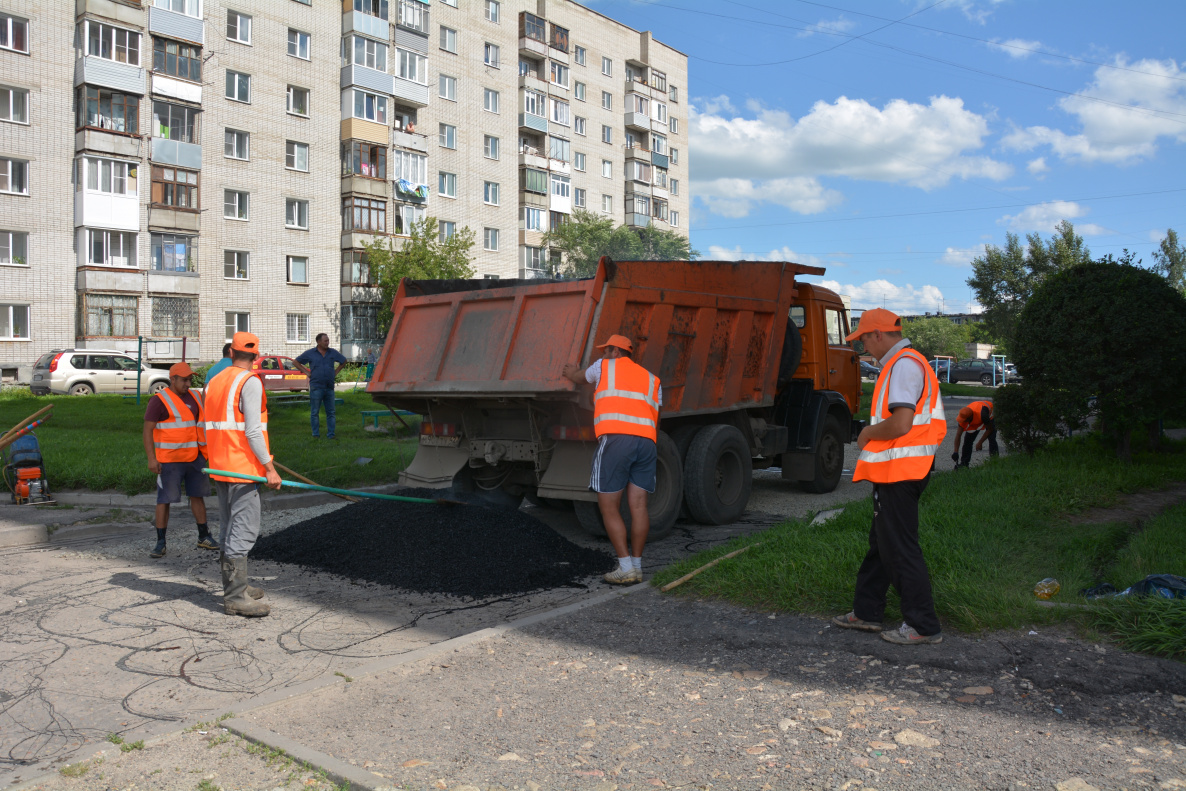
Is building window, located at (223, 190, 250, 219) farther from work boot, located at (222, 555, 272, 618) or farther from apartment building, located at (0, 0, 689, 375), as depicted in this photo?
work boot, located at (222, 555, 272, 618)

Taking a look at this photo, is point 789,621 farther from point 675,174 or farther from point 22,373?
point 675,174

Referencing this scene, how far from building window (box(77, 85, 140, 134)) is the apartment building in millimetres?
59

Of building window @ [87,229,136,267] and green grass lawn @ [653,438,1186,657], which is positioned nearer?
green grass lawn @ [653,438,1186,657]

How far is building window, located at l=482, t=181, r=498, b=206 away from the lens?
44.8 metres

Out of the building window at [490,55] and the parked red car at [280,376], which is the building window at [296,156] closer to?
the parked red car at [280,376]

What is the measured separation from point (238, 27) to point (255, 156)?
5.01m

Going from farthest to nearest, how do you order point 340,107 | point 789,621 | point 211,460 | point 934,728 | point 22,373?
point 340,107 → point 22,373 → point 211,460 → point 789,621 → point 934,728

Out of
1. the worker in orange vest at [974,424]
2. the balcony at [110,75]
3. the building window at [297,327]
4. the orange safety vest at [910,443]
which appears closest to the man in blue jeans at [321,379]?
the worker in orange vest at [974,424]

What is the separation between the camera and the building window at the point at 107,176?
3136 cm

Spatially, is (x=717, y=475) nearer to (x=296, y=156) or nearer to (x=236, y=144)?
(x=236, y=144)

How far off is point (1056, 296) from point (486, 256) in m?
37.1

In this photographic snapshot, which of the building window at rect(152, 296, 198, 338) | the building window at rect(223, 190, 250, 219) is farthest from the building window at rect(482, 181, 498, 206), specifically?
the building window at rect(152, 296, 198, 338)

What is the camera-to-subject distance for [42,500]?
9625 mm

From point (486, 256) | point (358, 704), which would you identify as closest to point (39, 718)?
point (358, 704)
